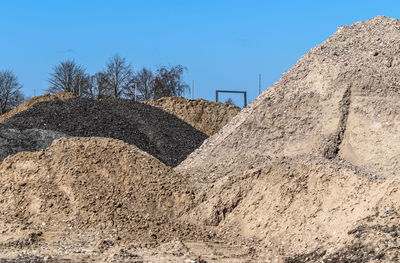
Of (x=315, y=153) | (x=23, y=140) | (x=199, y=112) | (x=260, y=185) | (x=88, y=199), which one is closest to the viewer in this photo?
(x=260, y=185)

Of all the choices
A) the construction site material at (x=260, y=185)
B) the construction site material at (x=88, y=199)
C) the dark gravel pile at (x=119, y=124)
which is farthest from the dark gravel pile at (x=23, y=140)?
the construction site material at (x=260, y=185)

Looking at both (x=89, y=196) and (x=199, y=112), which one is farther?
(x=199, y=112)

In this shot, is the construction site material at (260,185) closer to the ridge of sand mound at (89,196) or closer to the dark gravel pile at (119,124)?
the ridge of sand mound at (89,196)

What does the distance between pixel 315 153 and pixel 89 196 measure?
4911 millimetres

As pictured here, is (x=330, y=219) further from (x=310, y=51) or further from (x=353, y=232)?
(x=310, y=51)

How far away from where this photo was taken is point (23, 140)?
20.1 m

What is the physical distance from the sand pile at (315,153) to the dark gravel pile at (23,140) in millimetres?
7690

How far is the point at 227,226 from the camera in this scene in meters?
10.3

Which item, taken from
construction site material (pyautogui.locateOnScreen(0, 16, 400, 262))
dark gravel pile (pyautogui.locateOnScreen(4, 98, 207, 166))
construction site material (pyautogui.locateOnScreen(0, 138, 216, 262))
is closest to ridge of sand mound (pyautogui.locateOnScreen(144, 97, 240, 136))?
dark gravel pile (pyautogui.locateOnScreen(4, 98, 207, 166))

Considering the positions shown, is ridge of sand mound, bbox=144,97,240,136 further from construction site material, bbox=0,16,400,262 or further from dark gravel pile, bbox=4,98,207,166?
construction site material, bbox=0,16,400,262

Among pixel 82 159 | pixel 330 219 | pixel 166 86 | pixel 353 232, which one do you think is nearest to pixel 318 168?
pixel 330 219

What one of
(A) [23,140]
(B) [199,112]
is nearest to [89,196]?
(A) [23,140]

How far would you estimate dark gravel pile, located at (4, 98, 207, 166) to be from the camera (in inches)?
884

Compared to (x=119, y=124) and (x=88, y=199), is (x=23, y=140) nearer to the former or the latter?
(x=119, y=124)
